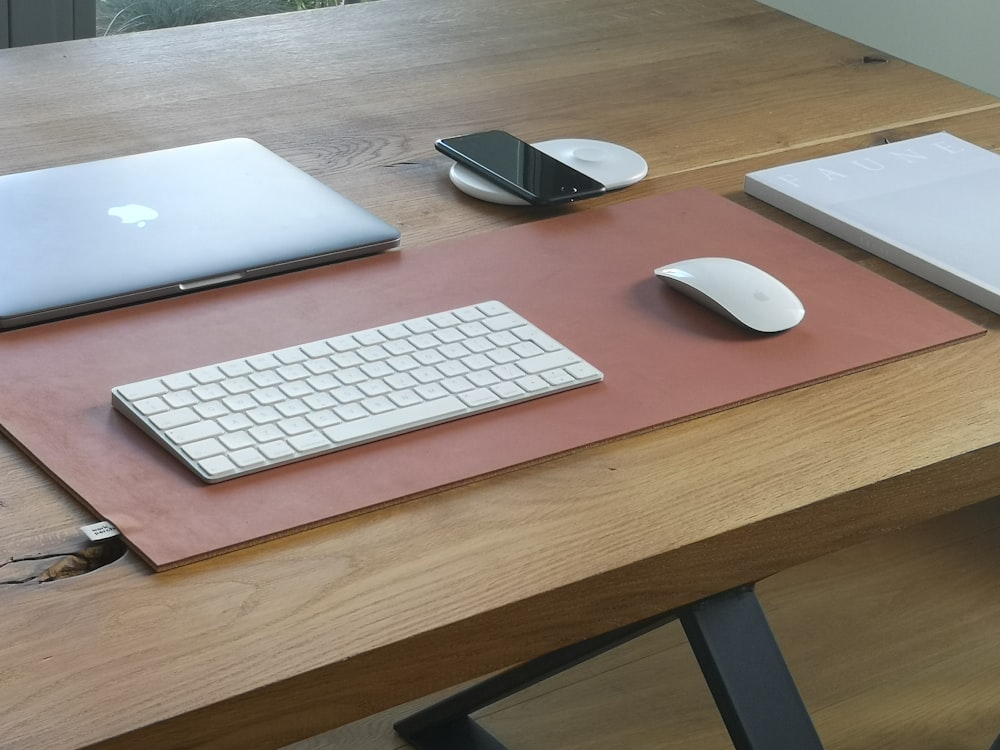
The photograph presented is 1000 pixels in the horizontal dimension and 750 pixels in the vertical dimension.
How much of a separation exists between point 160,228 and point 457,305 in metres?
0.23

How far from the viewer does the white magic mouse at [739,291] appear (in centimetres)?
86

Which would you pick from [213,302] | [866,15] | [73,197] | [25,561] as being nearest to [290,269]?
[213,302]

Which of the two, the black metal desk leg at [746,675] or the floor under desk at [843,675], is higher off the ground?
the black metal desk leg at [746,675]

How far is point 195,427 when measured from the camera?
0.69 metres

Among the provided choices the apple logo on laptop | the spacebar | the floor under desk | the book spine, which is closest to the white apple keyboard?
the spacebar

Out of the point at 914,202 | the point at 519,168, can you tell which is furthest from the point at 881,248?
the point at 519,168

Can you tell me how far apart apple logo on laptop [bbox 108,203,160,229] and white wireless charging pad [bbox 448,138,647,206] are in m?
0.26

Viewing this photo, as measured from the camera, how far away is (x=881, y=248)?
3.32ft

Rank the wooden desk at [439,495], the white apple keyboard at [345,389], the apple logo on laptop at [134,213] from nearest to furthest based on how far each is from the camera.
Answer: the wooden desk at [439,495] < the white apple keyboard at [345,389] < the apple logo on laptop at [134,213]

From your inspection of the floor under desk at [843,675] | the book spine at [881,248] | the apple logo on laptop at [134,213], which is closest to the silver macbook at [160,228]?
the apple logo on laptop at [134,213]

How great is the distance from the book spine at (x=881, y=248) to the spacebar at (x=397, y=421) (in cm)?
43

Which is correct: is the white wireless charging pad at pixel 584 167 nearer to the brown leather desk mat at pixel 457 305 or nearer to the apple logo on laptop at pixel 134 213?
the brown leather desk mat at pixel 457 305

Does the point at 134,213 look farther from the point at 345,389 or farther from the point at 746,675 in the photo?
the point at 746,675

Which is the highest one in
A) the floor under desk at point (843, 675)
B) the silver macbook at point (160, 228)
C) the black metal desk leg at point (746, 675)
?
the silver macbook at point (160, 228)
